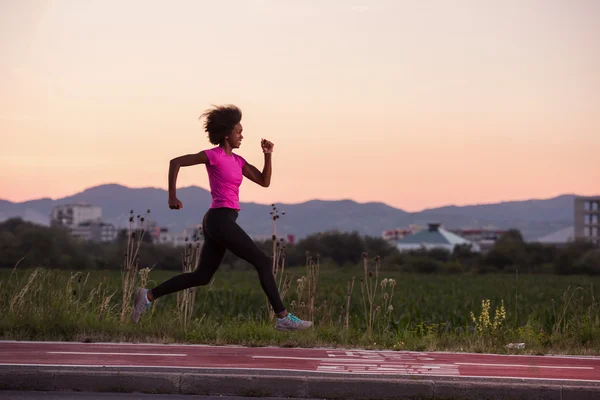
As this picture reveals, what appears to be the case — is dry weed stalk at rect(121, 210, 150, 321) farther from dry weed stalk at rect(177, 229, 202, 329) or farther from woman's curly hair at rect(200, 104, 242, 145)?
woman's curly hair at rect(200, 104, 242, 145)

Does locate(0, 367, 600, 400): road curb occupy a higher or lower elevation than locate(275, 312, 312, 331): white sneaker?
lower

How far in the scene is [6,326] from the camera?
Result: 10.1 meters

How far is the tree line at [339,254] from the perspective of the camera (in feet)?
232

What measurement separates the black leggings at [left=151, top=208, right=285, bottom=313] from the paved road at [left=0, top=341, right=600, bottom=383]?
0.63m

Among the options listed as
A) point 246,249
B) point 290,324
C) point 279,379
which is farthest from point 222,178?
point 279,379

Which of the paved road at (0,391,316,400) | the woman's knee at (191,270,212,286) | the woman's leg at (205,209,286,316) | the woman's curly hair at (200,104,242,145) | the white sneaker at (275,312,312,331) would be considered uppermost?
the woman's curly hair at (200,104,242,145)

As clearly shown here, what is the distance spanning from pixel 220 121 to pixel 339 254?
94567 millimetres

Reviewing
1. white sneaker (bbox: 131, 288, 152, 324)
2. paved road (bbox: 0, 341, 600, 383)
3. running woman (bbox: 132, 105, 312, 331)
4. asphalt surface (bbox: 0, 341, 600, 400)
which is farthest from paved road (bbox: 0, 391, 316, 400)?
white sneaker (bbox: 131, 288, 152, 324)

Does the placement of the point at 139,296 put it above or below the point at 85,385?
above

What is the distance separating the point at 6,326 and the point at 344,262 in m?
92.3

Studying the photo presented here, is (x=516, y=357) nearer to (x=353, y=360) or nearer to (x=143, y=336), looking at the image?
(x=353, y=360)

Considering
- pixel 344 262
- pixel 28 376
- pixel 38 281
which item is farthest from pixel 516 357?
pixel 344 262

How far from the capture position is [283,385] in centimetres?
688

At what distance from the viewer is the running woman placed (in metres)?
8.23
